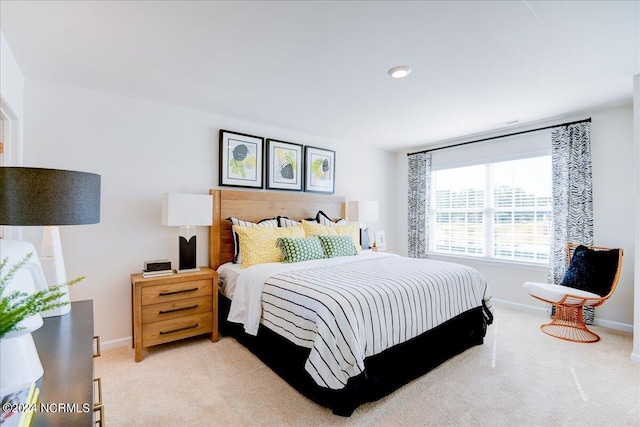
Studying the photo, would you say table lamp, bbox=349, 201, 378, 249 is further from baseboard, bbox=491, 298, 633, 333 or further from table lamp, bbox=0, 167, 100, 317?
table lamp, bbox=0, 167, 100, 317

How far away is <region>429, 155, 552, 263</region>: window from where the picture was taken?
3.78 m

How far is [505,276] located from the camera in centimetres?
409

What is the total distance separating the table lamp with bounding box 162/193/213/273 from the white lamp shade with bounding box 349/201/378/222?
219cm

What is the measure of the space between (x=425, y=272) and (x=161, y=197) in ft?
8.94

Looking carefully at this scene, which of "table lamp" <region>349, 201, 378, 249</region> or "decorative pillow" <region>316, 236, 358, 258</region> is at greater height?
"table lamp" <region>349, 201, 378, 249</region>

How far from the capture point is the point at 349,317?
1.80 m

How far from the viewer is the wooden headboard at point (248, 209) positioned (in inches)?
130

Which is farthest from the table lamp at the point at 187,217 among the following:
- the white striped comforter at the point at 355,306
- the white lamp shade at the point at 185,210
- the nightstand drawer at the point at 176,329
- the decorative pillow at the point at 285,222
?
the white striped comforter at the point at 355,306

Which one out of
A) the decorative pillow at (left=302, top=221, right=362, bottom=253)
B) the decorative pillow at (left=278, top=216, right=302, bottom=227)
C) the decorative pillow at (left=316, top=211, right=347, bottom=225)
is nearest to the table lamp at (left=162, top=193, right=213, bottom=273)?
the decorative pillow at (left=278, top=216, right=302, bottom=227)

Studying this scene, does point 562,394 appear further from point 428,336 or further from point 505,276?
point 505,276

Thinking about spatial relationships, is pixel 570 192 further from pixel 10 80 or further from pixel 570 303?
pixel 10 80

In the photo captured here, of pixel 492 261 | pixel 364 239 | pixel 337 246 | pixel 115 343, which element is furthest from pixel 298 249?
pixel 492 261

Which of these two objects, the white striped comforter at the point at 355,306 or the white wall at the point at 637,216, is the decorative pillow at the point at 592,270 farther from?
the white striped comforter at the point at 355,306

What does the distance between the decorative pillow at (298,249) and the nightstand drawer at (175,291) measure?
0.79m
